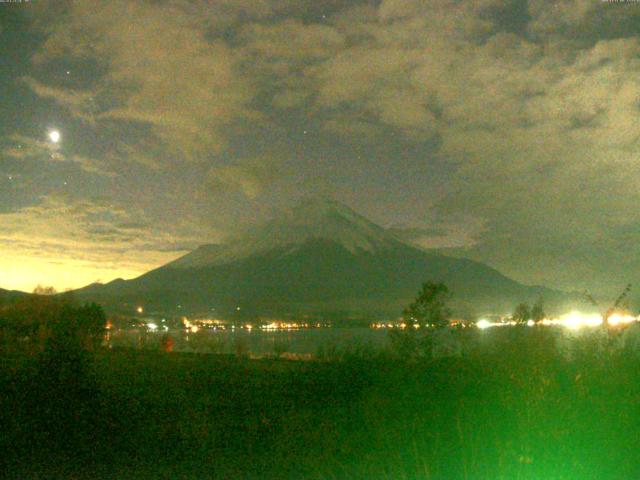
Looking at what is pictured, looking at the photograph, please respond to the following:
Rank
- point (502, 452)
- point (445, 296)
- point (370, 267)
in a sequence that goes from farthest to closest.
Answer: point (370, 267), point (445, 296), point (502, 452)

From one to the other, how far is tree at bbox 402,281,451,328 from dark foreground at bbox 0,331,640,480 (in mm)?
8220

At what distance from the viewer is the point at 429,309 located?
23.4m

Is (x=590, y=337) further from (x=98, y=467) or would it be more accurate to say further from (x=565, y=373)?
(x=98, y=467)

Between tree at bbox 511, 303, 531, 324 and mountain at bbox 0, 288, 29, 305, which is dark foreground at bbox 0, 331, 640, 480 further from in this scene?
mountain at bbox 0, 288, 29, 305

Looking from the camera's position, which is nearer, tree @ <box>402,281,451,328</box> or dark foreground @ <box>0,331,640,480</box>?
dark foreground @ <box>0,331,640,480</box>

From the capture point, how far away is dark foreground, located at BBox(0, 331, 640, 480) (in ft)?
26.3

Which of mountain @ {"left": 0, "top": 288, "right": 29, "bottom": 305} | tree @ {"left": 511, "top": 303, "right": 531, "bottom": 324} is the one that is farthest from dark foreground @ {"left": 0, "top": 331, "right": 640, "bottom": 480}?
mountain @ {"left": 0, "top": 288, "right": 29, "bottom": 305}

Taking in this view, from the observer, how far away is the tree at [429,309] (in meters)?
23.1

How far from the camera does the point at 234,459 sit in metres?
9.87

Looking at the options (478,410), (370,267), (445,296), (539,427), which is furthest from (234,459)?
(370,267)

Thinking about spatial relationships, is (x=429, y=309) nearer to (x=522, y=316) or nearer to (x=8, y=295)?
(x=522, y=316)

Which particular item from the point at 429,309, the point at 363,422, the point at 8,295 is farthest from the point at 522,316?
the point at 8,295

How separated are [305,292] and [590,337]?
13756 cm

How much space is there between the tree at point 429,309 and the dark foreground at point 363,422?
8220 mm
